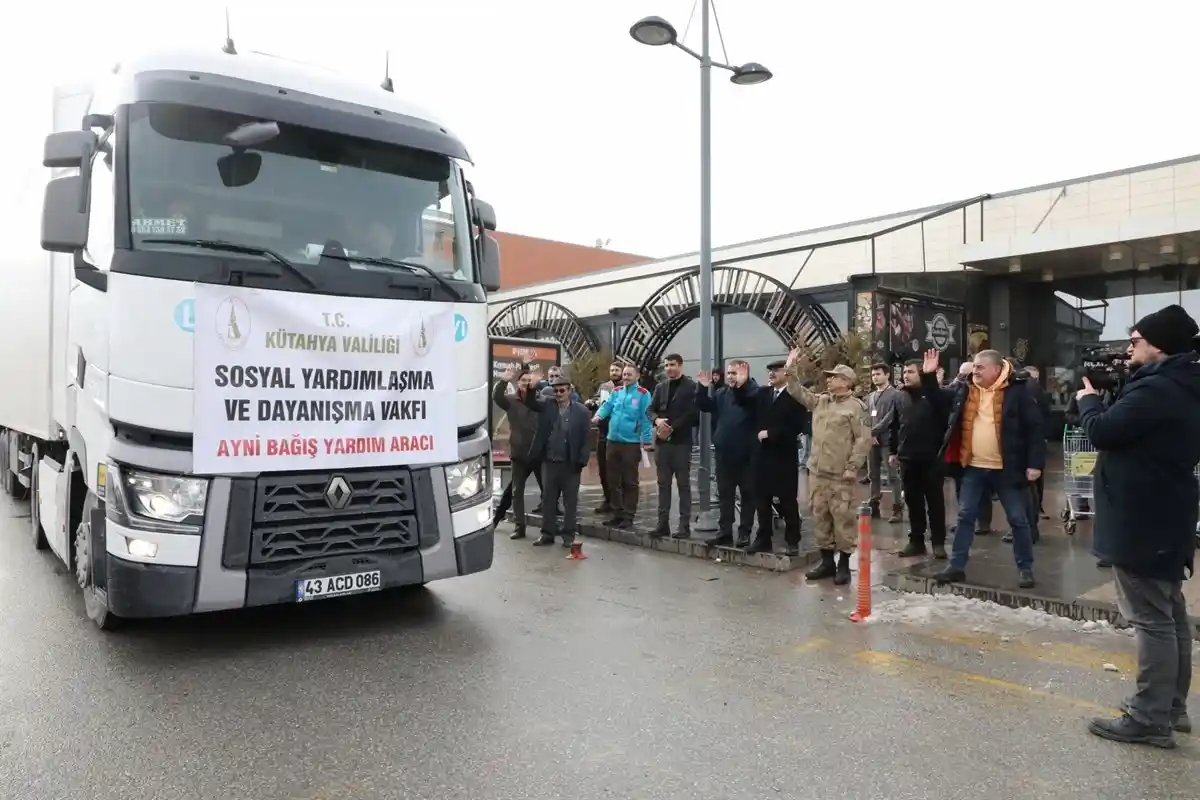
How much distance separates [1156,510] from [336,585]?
4.34 metres

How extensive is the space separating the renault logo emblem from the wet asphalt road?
3.03 feet

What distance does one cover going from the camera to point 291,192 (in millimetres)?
5348

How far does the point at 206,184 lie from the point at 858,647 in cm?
491

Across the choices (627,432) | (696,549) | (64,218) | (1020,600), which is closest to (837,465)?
(1020,600)

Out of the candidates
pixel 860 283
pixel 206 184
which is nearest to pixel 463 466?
pixel 206 184

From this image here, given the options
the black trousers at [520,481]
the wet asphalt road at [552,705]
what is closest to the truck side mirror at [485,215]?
the wet asphalt road at [552,705]

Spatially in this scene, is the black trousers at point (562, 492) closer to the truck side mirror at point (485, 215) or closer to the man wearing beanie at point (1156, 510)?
the truck side mirror at point (485, 215)

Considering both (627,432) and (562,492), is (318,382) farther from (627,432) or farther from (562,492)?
(627,432)

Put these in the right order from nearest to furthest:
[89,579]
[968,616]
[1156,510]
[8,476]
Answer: [1156,510], [89,579], [968,616], [8,476]

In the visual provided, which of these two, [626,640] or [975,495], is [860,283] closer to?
[975,495]

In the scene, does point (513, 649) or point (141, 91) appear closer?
point (141, 91)

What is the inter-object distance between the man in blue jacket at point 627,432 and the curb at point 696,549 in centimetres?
23

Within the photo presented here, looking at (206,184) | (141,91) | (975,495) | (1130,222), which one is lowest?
(975,495)

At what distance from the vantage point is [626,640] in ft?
18.7
